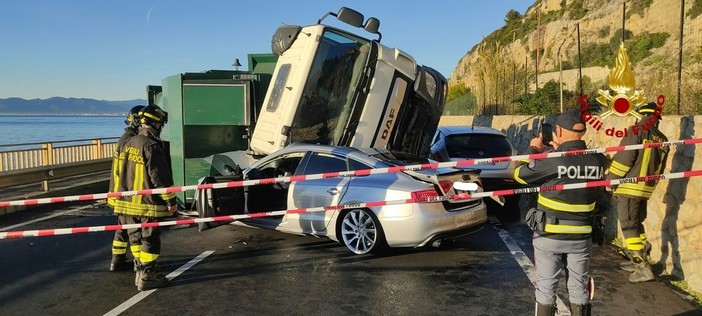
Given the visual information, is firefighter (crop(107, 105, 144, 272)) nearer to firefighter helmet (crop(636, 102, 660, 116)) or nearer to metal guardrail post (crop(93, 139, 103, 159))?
firefighter helmet (crop(636, 102, 660, 116))

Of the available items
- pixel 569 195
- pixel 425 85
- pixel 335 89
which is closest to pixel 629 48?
pixel 425 85

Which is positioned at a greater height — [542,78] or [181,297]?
[542,78]

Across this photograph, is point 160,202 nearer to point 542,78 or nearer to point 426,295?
point 426,295

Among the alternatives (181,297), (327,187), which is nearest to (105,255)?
(181,297)

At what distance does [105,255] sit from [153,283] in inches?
71.3

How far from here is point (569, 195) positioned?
363 cm

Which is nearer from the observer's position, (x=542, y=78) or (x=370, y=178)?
(x=370, y=178)

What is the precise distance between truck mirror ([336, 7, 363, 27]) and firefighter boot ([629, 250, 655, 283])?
16.5ft

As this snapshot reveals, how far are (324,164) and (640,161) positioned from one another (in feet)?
11.8

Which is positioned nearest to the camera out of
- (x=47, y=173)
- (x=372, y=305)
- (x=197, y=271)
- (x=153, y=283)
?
(x=372, y=305)

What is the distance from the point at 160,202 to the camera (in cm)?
534

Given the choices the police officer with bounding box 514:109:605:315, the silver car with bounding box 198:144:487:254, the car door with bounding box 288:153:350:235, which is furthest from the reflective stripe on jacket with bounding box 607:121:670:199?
the car door with bounding box 288:153:350:235

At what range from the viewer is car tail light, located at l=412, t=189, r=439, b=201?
5903 millimetres

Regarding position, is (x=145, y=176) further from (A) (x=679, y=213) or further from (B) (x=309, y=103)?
(A) (x=679, y=213)
